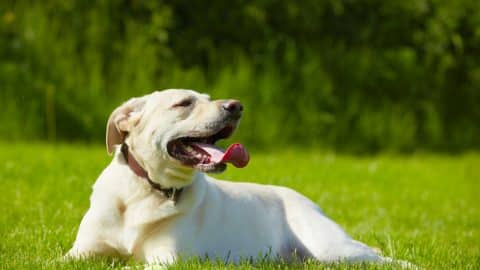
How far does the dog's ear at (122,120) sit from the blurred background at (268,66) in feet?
21.2

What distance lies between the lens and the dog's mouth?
4617mm

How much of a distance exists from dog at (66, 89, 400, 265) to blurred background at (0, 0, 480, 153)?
653 cm

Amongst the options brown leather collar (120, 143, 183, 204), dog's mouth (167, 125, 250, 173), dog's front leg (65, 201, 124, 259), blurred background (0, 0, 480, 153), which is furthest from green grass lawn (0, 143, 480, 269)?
blurred background (0, 0, 480, 153)

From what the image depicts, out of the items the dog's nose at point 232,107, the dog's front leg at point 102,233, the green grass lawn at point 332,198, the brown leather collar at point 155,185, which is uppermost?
the dog's nose at point 232,107

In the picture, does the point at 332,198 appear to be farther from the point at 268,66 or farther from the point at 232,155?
the point at 268,66

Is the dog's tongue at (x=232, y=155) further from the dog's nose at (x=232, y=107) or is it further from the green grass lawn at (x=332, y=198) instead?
the green grass lawn at (x=332, y=198)

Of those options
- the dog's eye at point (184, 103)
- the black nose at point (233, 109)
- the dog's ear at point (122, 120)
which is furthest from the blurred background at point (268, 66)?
the black nose at point (233, 109)

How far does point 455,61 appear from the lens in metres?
13.9

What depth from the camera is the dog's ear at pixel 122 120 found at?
16.2 ft

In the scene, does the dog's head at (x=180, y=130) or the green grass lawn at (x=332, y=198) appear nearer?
the dog's head at (x=180, y=130)

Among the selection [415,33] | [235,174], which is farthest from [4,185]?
[415,33]

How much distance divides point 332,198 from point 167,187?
3.79 m

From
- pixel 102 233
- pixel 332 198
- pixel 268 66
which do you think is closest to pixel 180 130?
pixel 102 233

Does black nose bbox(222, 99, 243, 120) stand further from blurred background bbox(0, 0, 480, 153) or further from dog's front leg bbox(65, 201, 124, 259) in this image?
blurred background bbox(0, 0, 480, 153)
